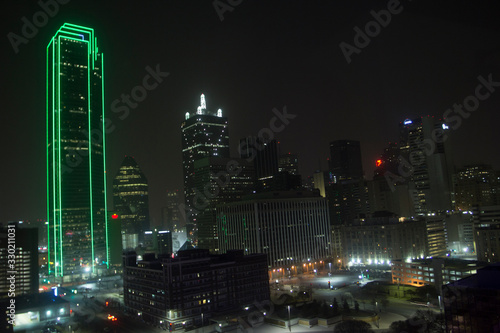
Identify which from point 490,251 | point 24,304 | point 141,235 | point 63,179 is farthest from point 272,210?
point 141,235

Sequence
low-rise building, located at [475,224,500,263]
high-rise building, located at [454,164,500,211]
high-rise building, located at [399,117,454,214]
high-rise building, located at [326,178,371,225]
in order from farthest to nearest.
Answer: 1. high-rise building, located at [326,178,371,225]
2. high-rise building, located at [454,164,500,211]
3. high-rise building, located at [399,117,454,214]
4. low-rise building, located at [475,224,500,263]

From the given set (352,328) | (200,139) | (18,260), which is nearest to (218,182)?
(200,139)

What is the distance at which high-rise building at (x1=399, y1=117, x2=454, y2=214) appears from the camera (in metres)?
89.2

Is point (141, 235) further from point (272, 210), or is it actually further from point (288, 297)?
point (288, 297)

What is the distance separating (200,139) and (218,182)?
24.1 meters

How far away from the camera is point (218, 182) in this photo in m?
95.2

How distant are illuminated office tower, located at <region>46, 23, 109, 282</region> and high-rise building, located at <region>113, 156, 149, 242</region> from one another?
2003 inches

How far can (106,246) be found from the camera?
7888cm

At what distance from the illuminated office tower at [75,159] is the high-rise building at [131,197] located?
2003 inches

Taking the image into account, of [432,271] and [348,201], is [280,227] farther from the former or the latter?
[348,201]

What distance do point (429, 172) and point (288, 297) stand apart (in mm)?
63478

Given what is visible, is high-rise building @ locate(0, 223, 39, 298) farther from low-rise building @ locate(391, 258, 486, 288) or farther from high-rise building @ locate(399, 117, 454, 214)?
high-rise building @ locate(399, 117, 454, 214)

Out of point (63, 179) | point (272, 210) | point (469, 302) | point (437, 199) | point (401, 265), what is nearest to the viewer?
point (469, 302)

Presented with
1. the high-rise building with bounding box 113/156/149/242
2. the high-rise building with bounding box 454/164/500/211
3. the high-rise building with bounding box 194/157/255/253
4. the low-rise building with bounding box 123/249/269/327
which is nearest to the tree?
the low-rise building with bounding box 123/249/269/327
